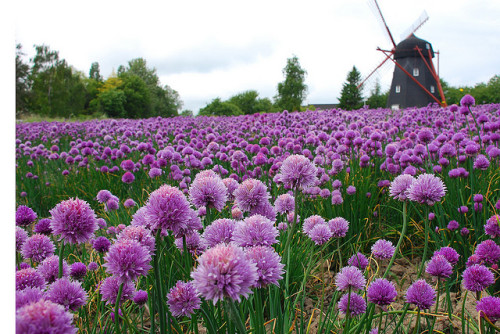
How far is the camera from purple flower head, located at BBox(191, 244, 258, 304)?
25.4 inches

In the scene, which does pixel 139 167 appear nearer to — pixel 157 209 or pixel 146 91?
pixel 157 209

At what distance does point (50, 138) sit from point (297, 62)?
42.1 m

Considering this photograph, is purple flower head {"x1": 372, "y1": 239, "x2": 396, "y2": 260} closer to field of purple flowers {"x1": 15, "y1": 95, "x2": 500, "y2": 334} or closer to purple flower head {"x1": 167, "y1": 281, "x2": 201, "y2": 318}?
field of purple flowers {"x1": 15, "y1": 95, "x2": 500, "y2": 334}

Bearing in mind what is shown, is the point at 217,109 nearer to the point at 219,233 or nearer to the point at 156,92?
the point at 156,92

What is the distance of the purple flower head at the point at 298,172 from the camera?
3.65ft

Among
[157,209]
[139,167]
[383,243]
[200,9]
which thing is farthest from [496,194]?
[139,167]

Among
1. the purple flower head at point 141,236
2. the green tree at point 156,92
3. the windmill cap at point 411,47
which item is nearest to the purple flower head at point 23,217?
the purple flower head at point 141,236

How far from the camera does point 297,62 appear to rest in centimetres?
4591

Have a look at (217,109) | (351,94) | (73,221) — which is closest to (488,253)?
(73,221)

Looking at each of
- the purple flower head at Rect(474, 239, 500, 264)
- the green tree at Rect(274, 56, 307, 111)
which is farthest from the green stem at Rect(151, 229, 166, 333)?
the green tree at Rect(274, 56, 307, 111)

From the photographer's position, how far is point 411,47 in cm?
2367

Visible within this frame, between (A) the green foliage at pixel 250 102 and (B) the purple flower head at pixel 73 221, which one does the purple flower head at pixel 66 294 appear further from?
(A) the green foliage at pixel 250 102

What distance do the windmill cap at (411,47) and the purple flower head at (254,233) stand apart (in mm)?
26641
